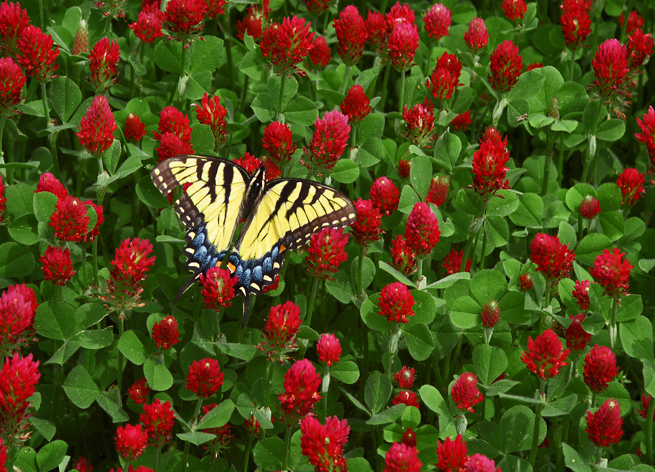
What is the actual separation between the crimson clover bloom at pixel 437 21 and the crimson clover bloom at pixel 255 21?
0.72m

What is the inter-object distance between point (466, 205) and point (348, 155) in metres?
0.53

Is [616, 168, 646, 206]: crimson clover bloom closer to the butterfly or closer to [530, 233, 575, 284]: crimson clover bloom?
[530, 233, 575, 284]: crimson clover bloom

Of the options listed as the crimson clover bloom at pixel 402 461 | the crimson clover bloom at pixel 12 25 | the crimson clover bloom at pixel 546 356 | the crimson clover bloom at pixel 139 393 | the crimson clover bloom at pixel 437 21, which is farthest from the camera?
the crimson clover bloom at pixel 437 21

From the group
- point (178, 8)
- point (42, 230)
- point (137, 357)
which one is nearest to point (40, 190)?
point (42, 230)

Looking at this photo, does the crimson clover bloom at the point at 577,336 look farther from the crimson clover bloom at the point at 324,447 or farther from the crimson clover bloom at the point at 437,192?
the crimson clover bloom at the point at 324,447

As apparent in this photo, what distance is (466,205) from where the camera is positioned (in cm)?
258

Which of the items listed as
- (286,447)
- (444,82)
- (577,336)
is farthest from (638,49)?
(286,447)

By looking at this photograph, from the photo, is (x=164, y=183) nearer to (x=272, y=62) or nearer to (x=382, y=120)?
(x=272, y=62)

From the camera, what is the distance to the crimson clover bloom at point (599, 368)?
2260 mm

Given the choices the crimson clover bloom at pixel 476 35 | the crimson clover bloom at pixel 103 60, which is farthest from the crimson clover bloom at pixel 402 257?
the crimson clover bloom at pixel 103 60

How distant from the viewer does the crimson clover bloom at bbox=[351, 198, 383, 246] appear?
2.42 m

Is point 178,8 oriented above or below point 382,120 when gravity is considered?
above

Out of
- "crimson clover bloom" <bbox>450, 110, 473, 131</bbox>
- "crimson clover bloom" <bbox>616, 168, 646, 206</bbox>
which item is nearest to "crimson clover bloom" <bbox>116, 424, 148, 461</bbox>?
"crimson clover bloom" <bbox>450, 110, 473, 131</bbox>

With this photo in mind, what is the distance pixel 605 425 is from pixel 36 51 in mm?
2257
